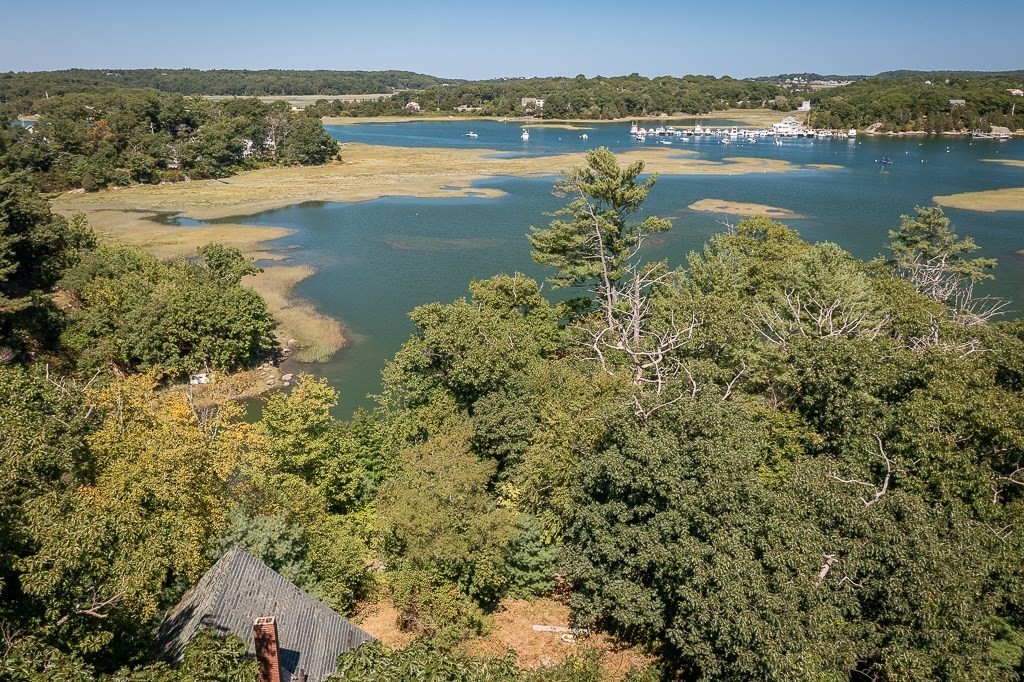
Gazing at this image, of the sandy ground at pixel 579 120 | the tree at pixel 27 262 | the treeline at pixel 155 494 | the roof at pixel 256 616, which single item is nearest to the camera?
the treeline at pixel 155 494

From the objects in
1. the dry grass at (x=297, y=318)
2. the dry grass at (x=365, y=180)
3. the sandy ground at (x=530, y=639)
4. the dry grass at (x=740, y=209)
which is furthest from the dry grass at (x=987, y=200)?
the sandy ground at (x=530, y=639)

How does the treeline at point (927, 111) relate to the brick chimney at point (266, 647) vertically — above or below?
above

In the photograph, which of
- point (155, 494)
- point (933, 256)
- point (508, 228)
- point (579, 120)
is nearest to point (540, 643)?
point (155, 494)

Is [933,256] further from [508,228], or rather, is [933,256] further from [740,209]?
[508,228]

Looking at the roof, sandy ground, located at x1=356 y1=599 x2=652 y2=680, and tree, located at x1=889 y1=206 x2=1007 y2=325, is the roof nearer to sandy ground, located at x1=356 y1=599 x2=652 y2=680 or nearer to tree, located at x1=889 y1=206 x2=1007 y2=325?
sandy ground, located at x1=356 y1=599 x2=652 y2=680

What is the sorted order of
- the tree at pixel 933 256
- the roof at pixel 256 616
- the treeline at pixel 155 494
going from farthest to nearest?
the tree at pixel 933 256 < the roof at pixel 256 616 < the treeline at pixel 155 494

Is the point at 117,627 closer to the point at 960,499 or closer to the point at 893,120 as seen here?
the point at 960,499

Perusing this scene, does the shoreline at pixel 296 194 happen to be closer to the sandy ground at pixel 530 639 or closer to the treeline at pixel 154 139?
the treeline at pixel 154 139
